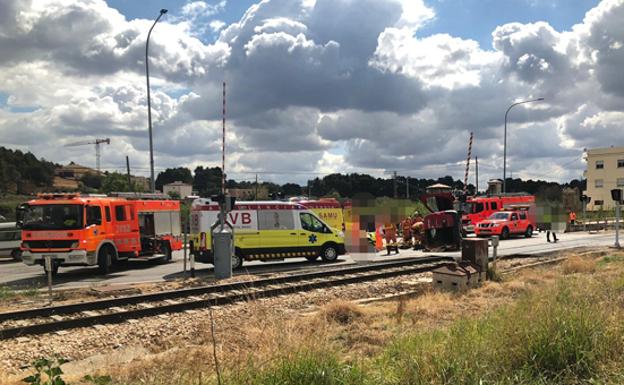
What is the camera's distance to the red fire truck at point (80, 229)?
16.8m

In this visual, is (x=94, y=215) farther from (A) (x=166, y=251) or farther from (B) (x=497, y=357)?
(B) (x=497, y=357)

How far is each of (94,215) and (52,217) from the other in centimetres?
126

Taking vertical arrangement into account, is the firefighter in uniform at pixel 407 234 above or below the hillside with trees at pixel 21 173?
below

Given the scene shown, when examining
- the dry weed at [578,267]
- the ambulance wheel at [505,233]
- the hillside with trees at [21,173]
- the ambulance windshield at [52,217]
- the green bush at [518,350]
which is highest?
the hillside with trees at [21,173]

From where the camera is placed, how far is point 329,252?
1989 cm

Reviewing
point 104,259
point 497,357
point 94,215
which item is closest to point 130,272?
point 104,259

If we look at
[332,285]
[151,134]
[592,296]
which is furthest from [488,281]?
[151,134]

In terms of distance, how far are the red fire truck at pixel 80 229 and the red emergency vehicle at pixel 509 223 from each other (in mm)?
20741

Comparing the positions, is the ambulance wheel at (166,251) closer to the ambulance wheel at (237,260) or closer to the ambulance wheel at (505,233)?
the ambulance wheel at (237,260)

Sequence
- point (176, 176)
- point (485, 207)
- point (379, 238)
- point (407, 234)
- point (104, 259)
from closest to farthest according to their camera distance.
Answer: point (104, 259)
point (379, 238)
point (407, 234)
point (485, 207)
point (176, 176)

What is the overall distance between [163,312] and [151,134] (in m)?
17.2

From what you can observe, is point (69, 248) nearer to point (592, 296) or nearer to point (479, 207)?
point (592, 296)

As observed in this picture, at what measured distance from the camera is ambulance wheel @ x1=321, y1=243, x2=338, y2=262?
1984cm

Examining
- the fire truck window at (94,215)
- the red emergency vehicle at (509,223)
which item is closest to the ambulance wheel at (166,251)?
the fire truck window at (94,215)
